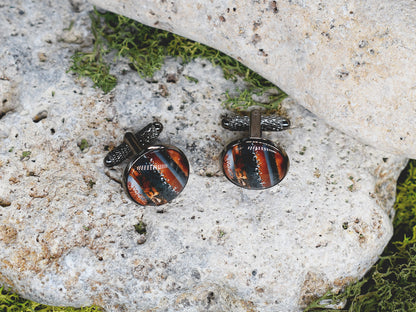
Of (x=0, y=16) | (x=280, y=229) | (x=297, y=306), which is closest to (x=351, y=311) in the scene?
(x=297, y=306)

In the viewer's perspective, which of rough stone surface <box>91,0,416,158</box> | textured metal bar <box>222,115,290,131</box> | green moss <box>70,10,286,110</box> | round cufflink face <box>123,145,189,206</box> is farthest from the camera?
green moss <box>70,10,286,110</box>

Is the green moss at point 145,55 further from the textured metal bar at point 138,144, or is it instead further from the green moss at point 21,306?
the green moss at point 21,306

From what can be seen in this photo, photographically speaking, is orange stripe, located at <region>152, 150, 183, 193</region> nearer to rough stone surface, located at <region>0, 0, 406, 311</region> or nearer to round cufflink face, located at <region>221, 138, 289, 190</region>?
rough stone surface, located at <region>0, 0, 406, 311</region>

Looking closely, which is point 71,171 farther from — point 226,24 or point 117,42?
point 226,24

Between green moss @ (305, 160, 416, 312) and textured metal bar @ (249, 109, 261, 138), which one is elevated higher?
textured metal bar @ (249, 109, 261, 138)

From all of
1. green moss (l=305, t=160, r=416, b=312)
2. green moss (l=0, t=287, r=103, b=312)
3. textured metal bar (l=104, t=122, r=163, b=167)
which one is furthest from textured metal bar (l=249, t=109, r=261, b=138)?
green moss (l=0, t=287, r=103, b=312)

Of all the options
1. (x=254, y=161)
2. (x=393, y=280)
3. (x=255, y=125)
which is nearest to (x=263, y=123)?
(x=255, y=125)

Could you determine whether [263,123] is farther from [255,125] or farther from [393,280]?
[393,280]
